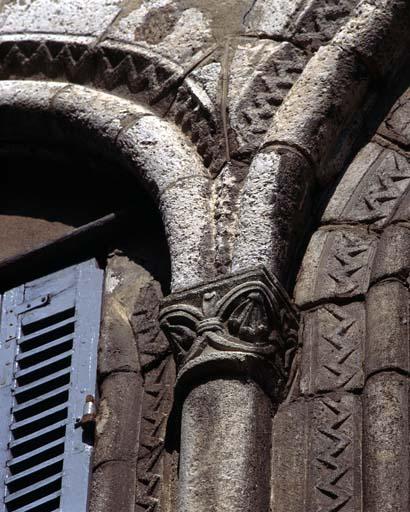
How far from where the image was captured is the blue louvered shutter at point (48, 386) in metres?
6.19

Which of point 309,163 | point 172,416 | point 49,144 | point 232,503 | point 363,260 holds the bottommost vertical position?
point 232,503

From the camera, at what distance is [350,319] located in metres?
5.94

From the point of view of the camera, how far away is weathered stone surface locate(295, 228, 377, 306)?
6016 millimetres

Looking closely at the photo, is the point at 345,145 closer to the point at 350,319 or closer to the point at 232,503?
the point at 350,319

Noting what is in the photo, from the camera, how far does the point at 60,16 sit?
7086 mm

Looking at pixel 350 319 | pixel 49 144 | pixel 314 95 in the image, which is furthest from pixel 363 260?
pixel 49 144

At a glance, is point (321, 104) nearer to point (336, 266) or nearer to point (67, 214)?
point (336, 266)

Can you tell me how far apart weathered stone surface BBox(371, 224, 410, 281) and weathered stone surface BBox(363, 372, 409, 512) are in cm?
37

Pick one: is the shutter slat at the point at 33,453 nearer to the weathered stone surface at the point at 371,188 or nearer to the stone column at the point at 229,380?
the stone column at the point at 229,380

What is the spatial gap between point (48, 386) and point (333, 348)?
1.06 m

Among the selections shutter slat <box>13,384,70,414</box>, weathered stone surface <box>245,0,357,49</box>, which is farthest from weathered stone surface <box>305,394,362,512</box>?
weathered stone surface <box>245,0,357,49</box>

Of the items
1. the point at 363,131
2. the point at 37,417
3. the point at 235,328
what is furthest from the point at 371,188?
the point at 37,417

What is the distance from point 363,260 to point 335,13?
99cm

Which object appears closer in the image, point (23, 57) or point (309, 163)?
point (309, 163)
